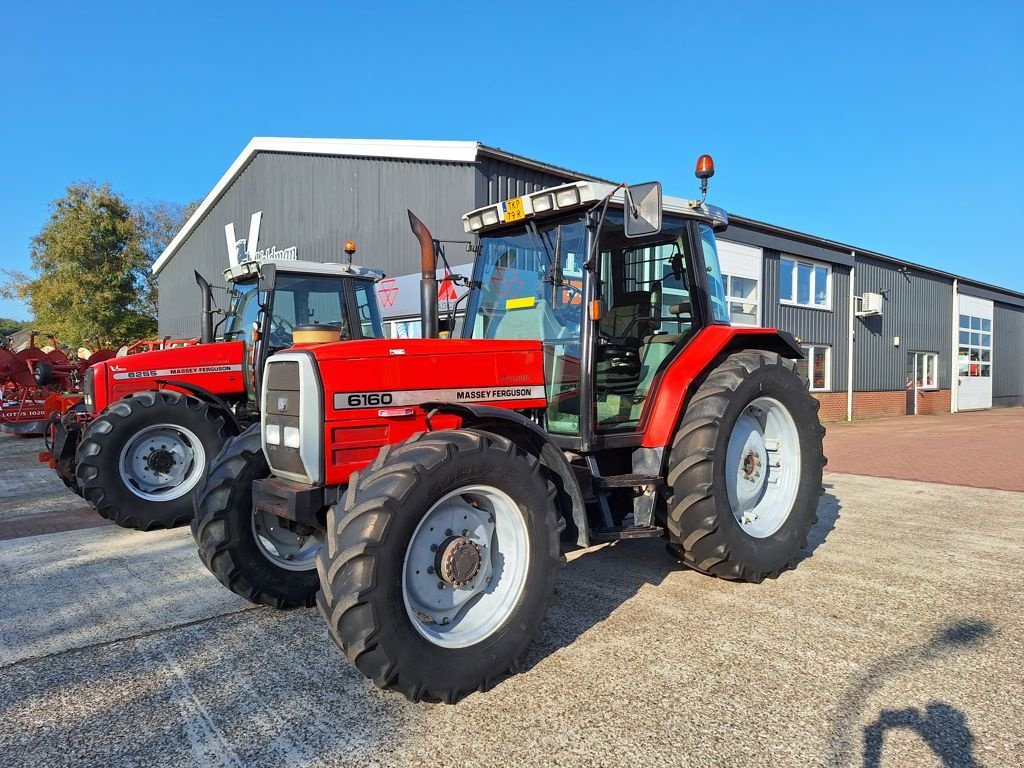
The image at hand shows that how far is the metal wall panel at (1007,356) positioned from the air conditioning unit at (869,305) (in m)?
10.3

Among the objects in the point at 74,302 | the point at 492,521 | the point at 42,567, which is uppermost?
the point at 74,302

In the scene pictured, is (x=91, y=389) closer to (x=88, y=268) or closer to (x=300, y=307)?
(x=300, y=307)

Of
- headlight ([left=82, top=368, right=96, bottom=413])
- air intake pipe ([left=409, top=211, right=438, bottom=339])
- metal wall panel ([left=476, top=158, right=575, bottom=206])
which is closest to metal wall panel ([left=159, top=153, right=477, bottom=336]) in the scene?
→ metal wall panel ([left=476, top=158, right=575, bottom=206])

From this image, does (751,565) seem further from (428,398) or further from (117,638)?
(117,638)

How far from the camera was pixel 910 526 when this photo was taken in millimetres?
5621

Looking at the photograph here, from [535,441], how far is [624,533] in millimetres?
730

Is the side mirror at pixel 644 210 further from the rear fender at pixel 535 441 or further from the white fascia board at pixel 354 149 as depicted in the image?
the white fascia board at pixel 354 149

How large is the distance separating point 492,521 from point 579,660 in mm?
752

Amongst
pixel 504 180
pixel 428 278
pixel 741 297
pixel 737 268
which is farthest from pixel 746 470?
pixel 741 297

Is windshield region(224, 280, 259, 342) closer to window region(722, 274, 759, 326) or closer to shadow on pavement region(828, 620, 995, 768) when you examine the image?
shadow on pavement region(828, 620, 995, 768)

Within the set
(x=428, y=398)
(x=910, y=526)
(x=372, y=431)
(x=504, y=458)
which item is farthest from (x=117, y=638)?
(x=910, y=526)

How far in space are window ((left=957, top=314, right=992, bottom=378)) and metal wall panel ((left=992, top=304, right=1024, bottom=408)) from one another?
1.79 feet

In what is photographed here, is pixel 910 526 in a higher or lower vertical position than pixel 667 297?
lower

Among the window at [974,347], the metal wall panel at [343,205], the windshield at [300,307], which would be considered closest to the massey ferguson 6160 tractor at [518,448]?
the windshield at [300,307]
